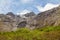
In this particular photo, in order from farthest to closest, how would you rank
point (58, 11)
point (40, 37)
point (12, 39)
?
point (58, 11), point (40, 37), point (12, 39)

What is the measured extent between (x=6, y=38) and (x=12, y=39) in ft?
3.83

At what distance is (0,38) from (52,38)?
335 inches

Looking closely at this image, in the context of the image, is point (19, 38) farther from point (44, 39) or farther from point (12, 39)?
point (44, 39)

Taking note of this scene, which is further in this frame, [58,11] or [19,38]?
[58,11]

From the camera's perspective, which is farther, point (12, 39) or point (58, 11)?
point (58, 11)

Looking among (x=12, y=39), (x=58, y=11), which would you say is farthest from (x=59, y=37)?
(x=58, y=11)

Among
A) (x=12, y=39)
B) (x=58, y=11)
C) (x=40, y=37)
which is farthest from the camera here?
(x=58, y=11)

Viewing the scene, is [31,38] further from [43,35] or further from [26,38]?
[43,35]

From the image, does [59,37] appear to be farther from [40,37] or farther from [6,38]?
[6,38]

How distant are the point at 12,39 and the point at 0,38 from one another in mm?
1889

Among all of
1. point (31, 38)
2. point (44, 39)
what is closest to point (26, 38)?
point (31, 38)

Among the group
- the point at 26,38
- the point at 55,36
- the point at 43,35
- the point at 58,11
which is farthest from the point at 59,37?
the point at 58,11

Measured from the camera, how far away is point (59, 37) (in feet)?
108

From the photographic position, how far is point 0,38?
100 ft
